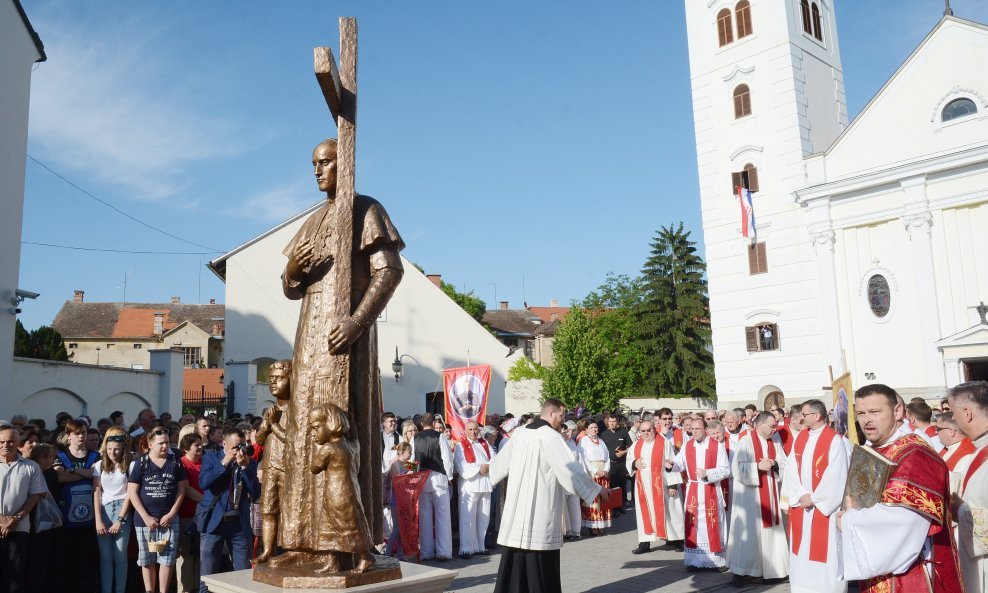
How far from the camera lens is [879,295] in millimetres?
25781

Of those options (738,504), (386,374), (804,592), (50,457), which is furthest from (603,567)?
(386,374)

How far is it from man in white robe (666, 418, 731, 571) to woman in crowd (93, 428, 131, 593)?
21.6 feet

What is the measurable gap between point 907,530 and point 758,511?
19.1ft

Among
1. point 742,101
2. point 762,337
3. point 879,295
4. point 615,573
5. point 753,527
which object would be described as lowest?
point 615,573

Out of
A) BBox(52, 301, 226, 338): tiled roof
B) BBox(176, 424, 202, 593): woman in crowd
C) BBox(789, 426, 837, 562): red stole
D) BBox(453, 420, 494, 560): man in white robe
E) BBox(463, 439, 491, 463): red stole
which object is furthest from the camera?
BBox(52, 301, 226, 338): tiled roof

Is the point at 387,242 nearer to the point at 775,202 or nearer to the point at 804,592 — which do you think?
the point at 804,592

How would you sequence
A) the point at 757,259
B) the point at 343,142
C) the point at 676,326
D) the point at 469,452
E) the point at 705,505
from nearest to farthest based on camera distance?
the point at 343,142, the point at 705,505, the point at 469,452, the point at 757,259, the point at 676,326

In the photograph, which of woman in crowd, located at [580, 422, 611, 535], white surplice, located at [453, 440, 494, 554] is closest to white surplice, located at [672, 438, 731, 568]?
woman in crowd, located at [580, 422, 611, 535]

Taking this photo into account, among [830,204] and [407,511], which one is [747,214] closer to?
[830,204]

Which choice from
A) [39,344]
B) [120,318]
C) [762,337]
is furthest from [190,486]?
[120,318]

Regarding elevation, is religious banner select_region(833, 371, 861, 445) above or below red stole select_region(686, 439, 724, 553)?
above

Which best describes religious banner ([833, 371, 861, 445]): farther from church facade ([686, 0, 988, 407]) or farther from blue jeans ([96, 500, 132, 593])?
church facade ([686, 0, 988, 407])

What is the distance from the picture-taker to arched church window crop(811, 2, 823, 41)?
1181 inches

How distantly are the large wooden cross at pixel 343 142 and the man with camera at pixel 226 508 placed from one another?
4.22 meters
